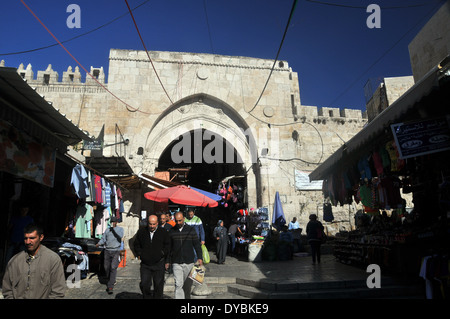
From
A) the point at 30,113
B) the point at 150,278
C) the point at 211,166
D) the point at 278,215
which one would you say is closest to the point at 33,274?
the point at 150,278

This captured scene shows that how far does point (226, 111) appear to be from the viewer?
12.2m

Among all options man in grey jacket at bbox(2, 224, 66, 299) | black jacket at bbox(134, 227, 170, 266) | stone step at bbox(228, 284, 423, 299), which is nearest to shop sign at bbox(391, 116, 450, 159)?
stone step at bbox(228, 284, 423, 299)

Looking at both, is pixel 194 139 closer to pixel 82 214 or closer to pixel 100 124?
pixel 100 124

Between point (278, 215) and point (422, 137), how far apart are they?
6.66 meters

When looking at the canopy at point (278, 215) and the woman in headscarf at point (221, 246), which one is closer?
the woman in headscarf at point (221, 246)

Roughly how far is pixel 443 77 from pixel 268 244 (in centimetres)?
718

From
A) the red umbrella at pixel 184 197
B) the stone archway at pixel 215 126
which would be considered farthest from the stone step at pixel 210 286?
the stone archway at pixel 215 126

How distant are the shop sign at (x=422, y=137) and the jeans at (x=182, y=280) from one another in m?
3.72

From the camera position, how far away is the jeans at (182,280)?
13.7ft

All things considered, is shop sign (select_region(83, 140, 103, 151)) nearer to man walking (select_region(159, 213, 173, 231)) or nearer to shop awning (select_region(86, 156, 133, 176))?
shop awning (select_region(86, 156, 133, 176))

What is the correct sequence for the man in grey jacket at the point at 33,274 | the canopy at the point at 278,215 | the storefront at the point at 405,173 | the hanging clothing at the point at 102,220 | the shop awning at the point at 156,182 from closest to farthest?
the man in grey jacket at the point at 33,274 < the storefront at the point at 405,173 < the hanging clothing at the point at 102,220 < the shop awning at the point at 156,182 < the canopy at the point at 278,215

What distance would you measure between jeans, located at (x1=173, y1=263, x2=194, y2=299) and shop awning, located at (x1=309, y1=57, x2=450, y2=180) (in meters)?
4.09

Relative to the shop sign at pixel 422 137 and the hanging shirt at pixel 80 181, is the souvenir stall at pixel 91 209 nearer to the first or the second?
the hanging shirt at pixel 80 181

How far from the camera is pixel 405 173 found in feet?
21.6
